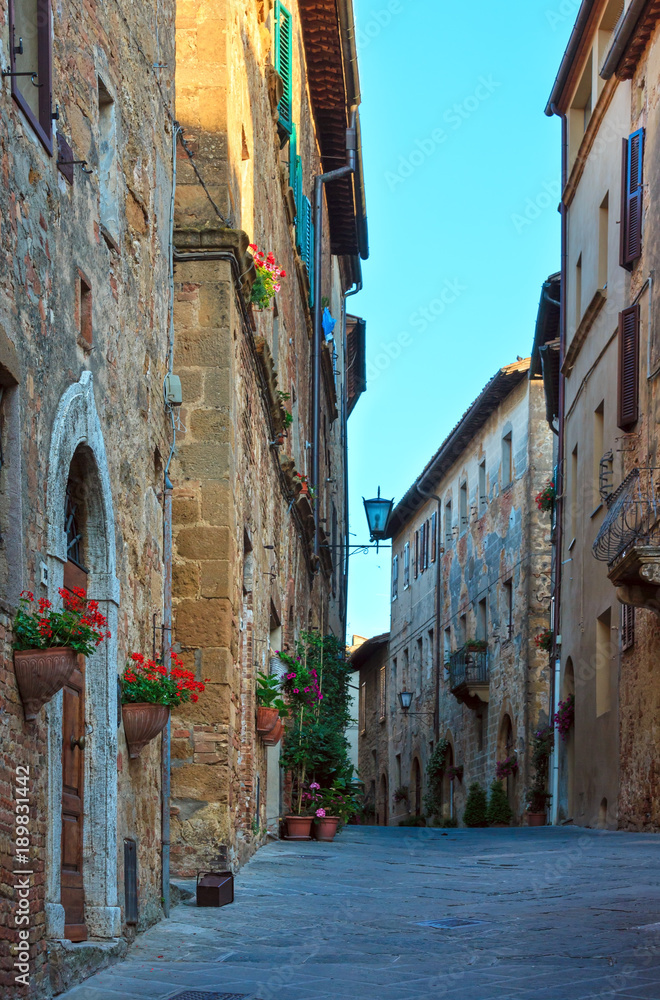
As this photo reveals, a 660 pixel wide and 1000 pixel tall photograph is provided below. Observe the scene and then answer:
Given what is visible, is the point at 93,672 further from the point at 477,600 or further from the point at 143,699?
the point at 477,600

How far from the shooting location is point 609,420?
17141mm

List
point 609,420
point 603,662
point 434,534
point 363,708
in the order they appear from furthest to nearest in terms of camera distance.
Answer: point 363,708 → point 434,534 → point 603,662 → point 609,420

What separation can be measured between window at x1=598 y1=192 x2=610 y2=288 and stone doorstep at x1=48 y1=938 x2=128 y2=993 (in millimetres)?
13914

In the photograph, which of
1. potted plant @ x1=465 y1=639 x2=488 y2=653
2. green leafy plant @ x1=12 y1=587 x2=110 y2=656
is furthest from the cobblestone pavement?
potted plant @ x1=465 y1=639 x2=488 y2=653

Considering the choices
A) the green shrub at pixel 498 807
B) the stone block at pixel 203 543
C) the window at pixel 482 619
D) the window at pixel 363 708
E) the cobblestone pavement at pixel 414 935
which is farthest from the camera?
the window at pixel 363 708

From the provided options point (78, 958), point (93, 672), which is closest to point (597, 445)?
point (93, 672)

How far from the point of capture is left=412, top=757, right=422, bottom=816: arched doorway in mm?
34219

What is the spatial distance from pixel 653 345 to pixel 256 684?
19.8 ft

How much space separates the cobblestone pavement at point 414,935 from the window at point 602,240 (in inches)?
358

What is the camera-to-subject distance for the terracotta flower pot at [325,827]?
1453cm

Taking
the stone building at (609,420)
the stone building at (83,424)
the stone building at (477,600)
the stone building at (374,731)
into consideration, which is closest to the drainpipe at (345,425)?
the stone building at (477,600)

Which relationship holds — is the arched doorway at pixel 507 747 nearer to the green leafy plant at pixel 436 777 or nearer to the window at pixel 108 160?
the green leafy plant at pixel 436 777

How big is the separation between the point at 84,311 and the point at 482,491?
2447 cm

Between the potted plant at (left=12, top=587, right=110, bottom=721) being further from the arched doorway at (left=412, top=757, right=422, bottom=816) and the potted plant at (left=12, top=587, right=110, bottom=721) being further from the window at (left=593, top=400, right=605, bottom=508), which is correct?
the arched doorway at (left=412, top=757, right=422, bottom=816)
